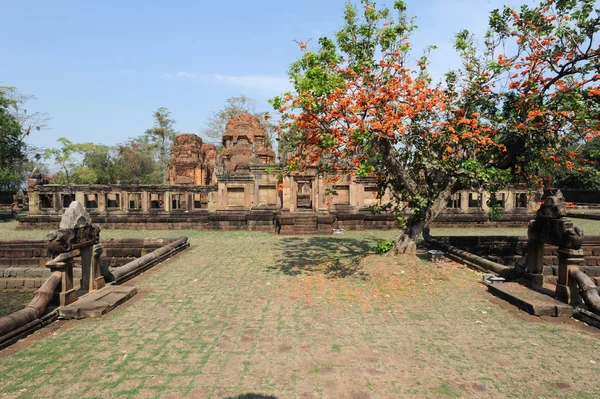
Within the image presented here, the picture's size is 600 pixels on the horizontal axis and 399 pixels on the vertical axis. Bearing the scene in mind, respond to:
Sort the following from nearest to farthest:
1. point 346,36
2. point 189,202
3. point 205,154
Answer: point 346,36
point 189,202
point 205,154

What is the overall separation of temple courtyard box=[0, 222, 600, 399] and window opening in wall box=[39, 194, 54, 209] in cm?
1633

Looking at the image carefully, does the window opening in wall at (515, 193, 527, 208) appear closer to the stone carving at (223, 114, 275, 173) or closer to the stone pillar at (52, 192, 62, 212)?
the stone carving at (223, 114, 275, 173)

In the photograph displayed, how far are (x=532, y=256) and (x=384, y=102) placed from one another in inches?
183

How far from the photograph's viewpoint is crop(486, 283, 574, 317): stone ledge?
18.5ft

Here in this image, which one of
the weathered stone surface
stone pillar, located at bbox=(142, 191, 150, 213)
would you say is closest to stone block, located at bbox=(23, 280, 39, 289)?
the weathered stone surface

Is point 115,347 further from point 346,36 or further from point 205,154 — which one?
point 205,154

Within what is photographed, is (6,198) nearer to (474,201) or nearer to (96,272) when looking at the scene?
(96,272)

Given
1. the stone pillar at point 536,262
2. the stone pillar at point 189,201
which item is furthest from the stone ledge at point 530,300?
the stone pillar at point 189,201

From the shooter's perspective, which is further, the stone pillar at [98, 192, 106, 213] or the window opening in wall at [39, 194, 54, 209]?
the window opening in wall at [39, 194, 54, 209]

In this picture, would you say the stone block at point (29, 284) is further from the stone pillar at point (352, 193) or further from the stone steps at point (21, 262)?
the stone pillar at point (352, 193)

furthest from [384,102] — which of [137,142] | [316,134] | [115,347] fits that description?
[137,142]

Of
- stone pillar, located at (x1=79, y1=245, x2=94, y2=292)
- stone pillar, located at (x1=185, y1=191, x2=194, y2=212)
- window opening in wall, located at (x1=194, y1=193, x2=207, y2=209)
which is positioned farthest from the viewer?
window opening in wall, located at (x1=194, y1=193, x2=207, y2=209)

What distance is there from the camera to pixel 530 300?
19.6 ft

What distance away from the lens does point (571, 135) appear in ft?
25.8
